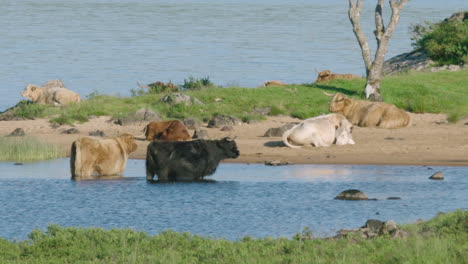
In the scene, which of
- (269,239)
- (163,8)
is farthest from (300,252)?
(163,8)

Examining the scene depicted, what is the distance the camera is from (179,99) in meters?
29.1

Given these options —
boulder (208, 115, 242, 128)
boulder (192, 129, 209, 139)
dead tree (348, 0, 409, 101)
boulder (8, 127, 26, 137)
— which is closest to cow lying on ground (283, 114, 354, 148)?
boulder (192, 129, 209, 139)

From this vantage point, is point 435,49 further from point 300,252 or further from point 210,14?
point 210,14

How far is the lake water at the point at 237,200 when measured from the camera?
16047 millimetres

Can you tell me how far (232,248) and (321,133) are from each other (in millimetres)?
11418

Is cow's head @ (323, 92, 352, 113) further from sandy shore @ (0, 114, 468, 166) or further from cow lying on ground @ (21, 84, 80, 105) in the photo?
cow lying on ground @ (21, 84, 80, 105)

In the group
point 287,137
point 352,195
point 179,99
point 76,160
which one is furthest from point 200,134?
point 352,195

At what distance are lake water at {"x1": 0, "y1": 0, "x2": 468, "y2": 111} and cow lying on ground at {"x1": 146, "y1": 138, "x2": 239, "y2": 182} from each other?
17.9 meters

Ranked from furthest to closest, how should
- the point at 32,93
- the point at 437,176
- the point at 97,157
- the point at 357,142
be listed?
the point at 32,93, the point at 357,142, the point at 97,157, the point at 437,176

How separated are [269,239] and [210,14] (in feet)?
319

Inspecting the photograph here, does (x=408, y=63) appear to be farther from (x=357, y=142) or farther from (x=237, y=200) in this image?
(x=237, y=200)

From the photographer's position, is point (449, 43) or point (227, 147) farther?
point (449, 43)

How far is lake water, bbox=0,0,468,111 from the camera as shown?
52906mm

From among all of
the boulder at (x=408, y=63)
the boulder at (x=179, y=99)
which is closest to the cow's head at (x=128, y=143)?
the boulder at (x=179, y=99)
